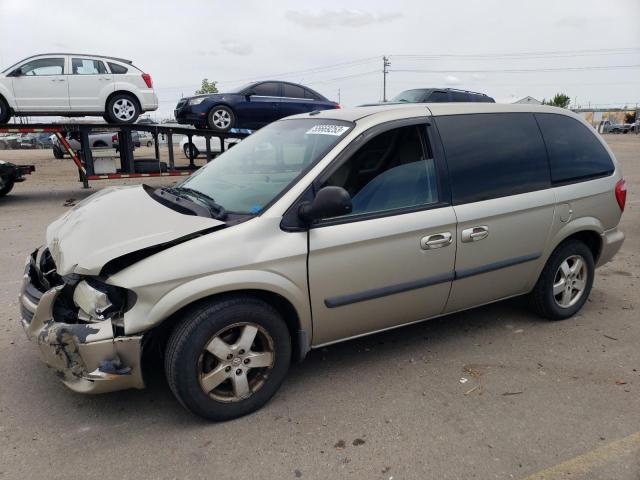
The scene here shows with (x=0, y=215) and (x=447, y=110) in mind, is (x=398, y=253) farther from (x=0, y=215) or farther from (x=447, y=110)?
(x=0, y=215)

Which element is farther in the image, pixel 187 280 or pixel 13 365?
pixel 13 365

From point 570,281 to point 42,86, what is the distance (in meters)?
10.7

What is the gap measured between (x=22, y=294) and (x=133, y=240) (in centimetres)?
95

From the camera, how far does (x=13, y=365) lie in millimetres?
3441

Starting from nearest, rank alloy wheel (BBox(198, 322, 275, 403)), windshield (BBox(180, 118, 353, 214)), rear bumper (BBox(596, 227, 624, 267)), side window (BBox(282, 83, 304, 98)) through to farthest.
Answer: alloy wheel (BBox(198, 322, 275, 403))
windshield (BBox(180, 118, 353, 214))
rear bumper (BBox(596, 227, 624, 267))
side window (BBox(282, 83, 304, 98))

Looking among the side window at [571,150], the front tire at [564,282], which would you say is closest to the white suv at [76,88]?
the side window at [571,150]

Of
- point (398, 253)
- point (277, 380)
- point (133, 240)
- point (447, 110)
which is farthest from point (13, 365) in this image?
point (447, 110)

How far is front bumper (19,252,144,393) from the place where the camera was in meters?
2.54

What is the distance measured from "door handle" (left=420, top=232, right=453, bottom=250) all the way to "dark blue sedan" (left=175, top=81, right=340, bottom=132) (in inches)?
382

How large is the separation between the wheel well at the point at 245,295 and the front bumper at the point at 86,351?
0.42 feet

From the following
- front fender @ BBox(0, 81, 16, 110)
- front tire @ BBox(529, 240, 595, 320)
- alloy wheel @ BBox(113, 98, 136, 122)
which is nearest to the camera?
front tire @ BBox(529, 240, 595, 320)

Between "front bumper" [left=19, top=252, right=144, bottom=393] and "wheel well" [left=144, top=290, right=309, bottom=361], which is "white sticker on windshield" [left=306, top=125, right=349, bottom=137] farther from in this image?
"front bumper" [left=19, top=252, right=144, bottom=393]

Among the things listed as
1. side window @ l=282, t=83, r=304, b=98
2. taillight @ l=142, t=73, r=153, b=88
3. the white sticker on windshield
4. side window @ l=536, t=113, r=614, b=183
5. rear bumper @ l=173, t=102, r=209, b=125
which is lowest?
side window @ l=536, t=113, r=614, b=183

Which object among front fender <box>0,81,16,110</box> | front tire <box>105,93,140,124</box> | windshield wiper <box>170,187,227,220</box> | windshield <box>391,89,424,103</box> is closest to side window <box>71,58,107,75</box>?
front tire <box>105,93,140,124</box>
